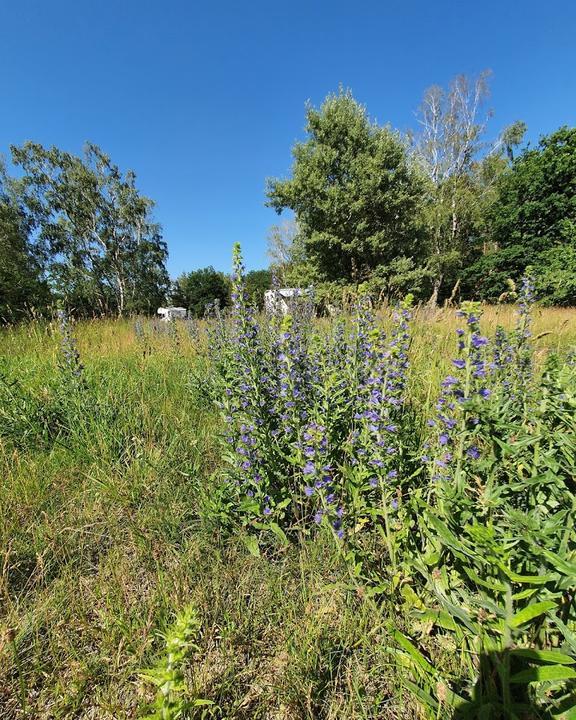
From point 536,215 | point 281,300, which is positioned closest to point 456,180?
point 536,215

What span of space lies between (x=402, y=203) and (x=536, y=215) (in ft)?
29.9

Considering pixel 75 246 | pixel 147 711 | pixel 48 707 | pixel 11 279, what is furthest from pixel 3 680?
pixel 75 246

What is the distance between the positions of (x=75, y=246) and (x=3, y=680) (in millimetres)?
39033

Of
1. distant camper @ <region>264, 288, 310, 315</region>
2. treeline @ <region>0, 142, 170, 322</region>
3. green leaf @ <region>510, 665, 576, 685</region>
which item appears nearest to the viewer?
green leaf @ <region>510, 665, 576, 685</region>

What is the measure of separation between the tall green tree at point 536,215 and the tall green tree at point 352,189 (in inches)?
264

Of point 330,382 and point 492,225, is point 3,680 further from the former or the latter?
point 492,225

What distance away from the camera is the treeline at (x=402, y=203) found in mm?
16812

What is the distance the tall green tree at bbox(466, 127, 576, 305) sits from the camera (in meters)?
17.9

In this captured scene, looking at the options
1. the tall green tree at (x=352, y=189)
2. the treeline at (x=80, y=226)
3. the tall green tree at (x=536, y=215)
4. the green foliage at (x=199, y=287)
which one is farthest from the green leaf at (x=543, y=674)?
the green foliage at (x=199, y=287)

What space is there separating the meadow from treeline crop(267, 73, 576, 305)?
1292 cm

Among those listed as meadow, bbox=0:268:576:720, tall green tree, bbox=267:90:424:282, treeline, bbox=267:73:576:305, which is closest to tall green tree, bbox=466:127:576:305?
treeline, bbox=267:73:576:305

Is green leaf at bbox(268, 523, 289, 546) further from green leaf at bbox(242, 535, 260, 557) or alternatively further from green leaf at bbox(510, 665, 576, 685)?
green leaf at bbox(510, 665, 576, 685)

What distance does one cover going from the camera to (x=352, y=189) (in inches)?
663

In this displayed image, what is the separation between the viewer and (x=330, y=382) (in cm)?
192
